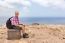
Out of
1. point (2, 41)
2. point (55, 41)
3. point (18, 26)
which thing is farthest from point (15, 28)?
point (55, 41)

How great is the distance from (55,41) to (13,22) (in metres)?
2.60

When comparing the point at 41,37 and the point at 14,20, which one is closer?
the point at 14,20

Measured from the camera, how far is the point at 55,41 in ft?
44.2

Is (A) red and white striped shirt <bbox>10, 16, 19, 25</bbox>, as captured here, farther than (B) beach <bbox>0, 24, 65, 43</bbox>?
Yes

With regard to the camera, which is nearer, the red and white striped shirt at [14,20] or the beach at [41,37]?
the beach at [41,37]

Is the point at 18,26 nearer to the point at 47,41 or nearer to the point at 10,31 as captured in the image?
the point at 10,31

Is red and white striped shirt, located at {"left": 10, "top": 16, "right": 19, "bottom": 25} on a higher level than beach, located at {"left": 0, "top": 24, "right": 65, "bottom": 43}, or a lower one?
higher

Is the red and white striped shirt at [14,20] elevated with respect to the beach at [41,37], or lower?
elevated

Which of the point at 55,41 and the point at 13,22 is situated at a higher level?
the point at 13,22

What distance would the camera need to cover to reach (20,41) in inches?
525

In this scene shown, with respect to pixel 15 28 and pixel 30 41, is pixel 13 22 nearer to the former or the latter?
pixel 15 28

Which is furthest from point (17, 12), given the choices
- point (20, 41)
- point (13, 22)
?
point (20, 41)

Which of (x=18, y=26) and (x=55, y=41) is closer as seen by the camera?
(x=55, y=41)

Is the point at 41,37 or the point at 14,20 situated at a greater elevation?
the point at 14,20
